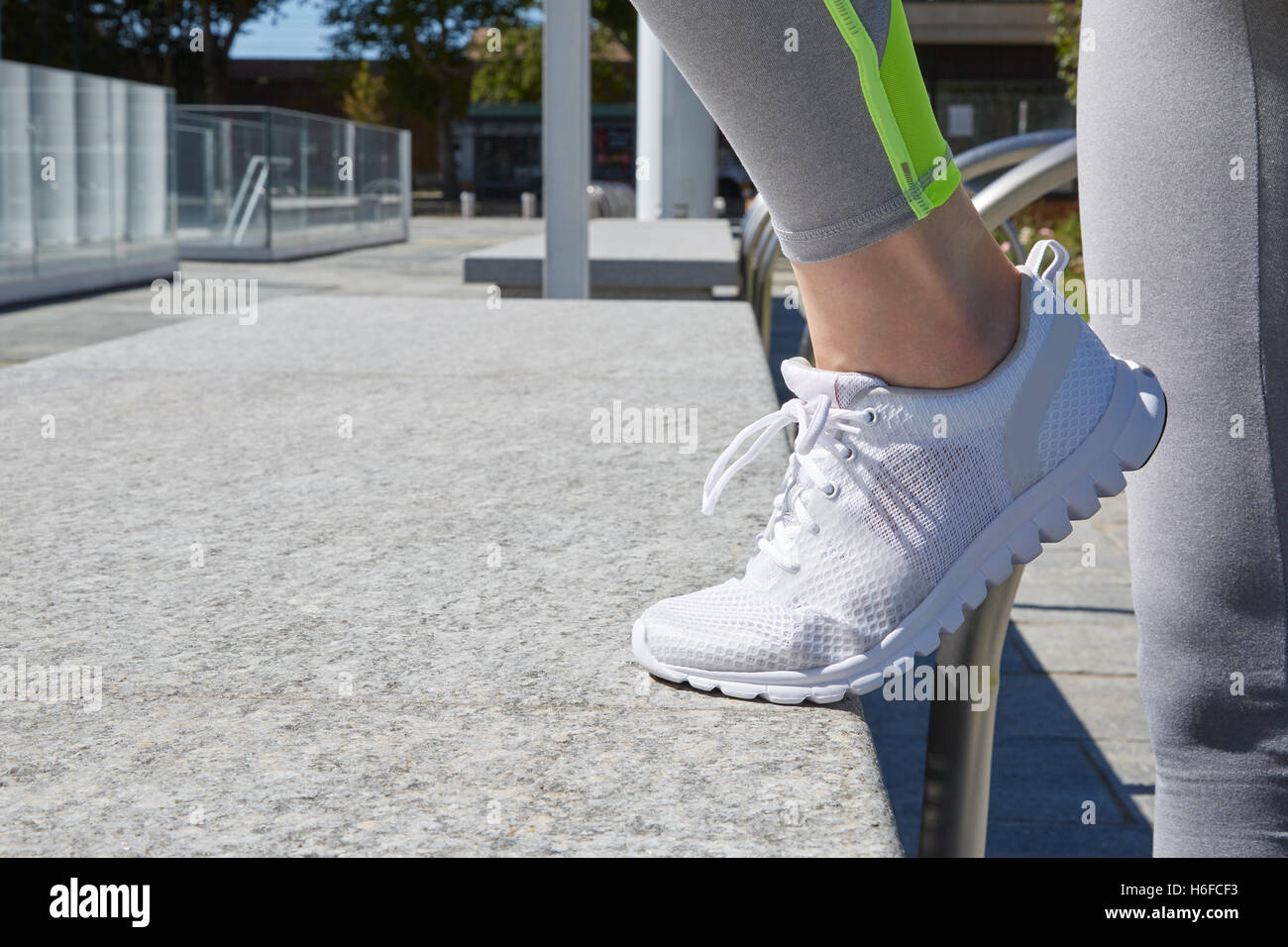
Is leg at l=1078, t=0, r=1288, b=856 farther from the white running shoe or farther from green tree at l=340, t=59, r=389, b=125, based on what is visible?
green tree at l=340, t=59, r=389, b=125

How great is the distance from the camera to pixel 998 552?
3.91 ft

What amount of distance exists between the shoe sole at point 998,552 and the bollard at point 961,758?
7.2 inches

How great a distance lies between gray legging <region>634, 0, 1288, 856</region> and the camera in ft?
3.55

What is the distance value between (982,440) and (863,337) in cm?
14

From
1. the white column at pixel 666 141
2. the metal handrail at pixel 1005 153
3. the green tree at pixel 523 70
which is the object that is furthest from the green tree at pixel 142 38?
the metal handrail at pixel 1005 153

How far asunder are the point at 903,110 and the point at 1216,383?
34 centimetres

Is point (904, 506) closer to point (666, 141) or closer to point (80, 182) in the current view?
point (666, 141)

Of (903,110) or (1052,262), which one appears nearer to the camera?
(903,110)

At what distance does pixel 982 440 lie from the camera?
1.17 meters

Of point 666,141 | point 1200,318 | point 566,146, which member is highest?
point 666,141

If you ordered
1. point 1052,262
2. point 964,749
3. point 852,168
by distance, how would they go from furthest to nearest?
point 964,749
point 1052,262
point 852,168

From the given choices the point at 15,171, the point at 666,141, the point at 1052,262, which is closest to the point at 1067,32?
the point at 666,141

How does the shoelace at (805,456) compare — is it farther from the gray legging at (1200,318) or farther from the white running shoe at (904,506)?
the gray legging at (1200,318)

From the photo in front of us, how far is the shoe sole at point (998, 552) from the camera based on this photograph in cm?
114
